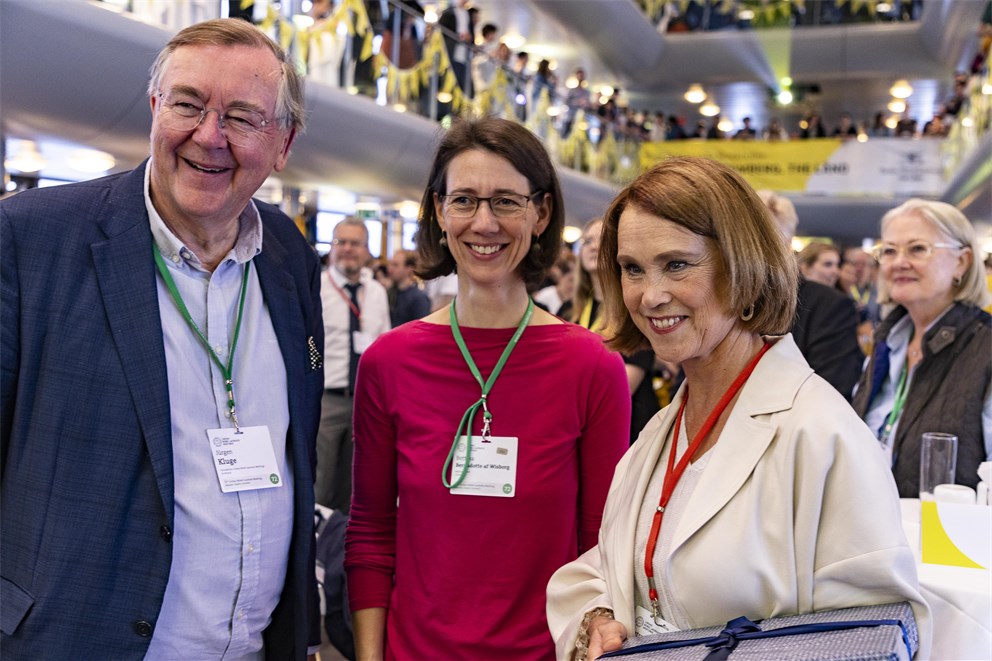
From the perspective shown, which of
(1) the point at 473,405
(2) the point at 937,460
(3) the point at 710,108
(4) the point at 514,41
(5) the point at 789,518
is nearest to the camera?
(5) the point at 789,518

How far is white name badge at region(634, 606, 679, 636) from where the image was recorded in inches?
59.3

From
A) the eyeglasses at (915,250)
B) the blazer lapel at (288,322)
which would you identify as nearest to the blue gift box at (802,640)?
the blazer lapel at (288,322)

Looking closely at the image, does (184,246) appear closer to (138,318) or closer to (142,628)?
(138,318)

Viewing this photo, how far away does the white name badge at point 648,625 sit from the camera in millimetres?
1506

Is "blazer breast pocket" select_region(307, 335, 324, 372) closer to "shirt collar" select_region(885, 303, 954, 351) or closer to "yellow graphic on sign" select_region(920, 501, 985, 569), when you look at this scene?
"yellow graphic on sign" select_region(920, 501, 985, 569)

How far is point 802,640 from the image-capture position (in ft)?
4.09

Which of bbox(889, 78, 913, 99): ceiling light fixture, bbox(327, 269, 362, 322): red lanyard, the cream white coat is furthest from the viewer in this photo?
bbox(889, 78, 913, 99): ceiling light fixture

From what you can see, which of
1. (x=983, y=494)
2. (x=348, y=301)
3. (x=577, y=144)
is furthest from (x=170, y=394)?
(x=577, y=144)

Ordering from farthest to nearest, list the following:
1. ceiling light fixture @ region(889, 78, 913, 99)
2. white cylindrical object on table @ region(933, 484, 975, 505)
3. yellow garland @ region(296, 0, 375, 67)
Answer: ceiling light fixture @ region(889, 78, 913, 99), yellow garland @ region(296, 0, 375, 67), white cylindrical object on table @ region(933, 484, 975, 505)

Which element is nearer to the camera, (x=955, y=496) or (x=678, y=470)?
(x=678, y=470)

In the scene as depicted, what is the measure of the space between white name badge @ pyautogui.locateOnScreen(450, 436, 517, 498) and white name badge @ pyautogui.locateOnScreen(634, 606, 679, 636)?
1.43ft

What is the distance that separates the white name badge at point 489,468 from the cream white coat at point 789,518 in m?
0.49

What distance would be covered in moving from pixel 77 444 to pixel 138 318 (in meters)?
0.24

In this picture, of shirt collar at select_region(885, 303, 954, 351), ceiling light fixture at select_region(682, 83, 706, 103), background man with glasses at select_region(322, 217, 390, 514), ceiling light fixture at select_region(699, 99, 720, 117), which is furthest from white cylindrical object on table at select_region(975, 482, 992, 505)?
ceiling light fixture at select_region(699, 99, 720, 117)
